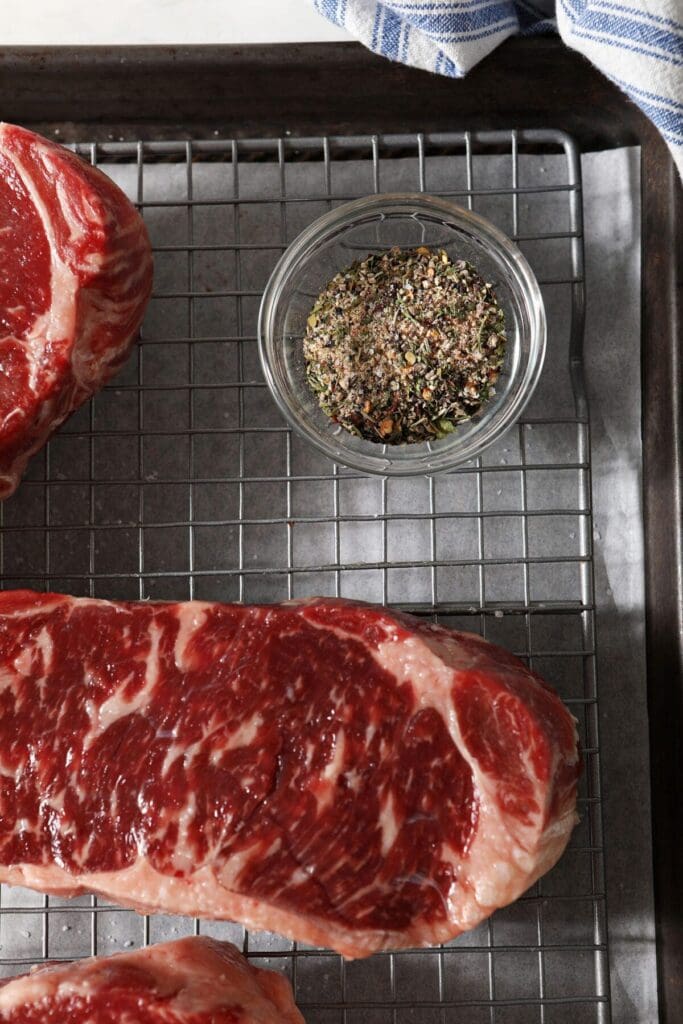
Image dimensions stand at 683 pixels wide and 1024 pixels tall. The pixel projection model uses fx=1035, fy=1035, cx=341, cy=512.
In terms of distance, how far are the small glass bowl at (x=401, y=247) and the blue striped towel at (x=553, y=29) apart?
266mm

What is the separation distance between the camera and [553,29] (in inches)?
73.3

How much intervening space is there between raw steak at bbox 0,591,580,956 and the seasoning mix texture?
0.37 meters

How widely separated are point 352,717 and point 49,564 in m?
0.70

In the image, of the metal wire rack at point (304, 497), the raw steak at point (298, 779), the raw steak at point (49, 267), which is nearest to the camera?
the raw steak at point (298, 779)

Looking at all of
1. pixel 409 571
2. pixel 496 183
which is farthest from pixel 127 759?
pixel 496 183

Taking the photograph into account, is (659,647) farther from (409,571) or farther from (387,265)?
(387,265)

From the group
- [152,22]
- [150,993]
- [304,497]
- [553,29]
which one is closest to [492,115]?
[553,29]

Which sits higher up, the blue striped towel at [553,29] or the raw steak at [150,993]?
the blue striped towel at [553,29]

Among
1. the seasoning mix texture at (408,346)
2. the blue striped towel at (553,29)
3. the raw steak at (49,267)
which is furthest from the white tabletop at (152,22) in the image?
the seasoning mix texture at (408,346)

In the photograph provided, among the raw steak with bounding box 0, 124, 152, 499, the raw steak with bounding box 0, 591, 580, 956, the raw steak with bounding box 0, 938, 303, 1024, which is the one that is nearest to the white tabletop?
the raw steak with bounding box 0, 124, 152, 499

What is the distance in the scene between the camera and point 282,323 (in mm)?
1909

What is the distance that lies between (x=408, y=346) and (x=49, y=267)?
64 cm

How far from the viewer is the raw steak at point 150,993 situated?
1679 millimetres

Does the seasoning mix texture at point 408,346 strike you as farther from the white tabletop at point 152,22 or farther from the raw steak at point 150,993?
the raw steak at point 150,993
